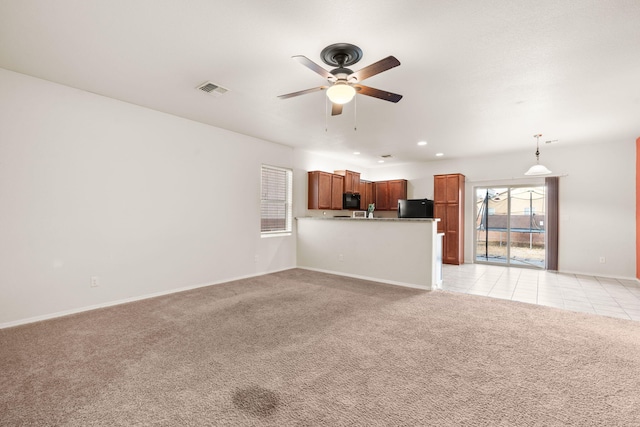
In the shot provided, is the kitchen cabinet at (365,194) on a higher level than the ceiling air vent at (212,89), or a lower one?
lower

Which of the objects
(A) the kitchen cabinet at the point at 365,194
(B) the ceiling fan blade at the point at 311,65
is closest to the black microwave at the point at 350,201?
(A) the kitchen cabinet at the point at 365,194

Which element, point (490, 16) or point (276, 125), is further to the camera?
point (276, 125)

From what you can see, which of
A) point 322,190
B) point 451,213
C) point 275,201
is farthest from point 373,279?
point 451,213

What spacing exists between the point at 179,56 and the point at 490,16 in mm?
2718

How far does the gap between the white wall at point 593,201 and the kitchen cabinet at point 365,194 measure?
3453 mm

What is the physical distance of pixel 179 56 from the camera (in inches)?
106

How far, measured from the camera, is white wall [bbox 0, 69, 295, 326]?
3041 millimetres

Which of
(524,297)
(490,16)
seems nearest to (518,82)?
(490,16)

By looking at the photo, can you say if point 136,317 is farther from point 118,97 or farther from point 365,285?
point 365,285

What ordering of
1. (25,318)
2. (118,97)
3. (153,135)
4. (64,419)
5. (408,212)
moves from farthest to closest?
(408,212) → (153,135) → (118,97) → (25,318) → (64,419)

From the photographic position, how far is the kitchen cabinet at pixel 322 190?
6566 mm

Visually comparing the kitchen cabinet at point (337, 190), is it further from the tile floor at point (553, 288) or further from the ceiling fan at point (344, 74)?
the ceiling fan at point (344, 74)

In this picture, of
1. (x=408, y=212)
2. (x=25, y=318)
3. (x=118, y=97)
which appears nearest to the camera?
(x=25, y=318)

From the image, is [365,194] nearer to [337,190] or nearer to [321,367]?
[337,190]
